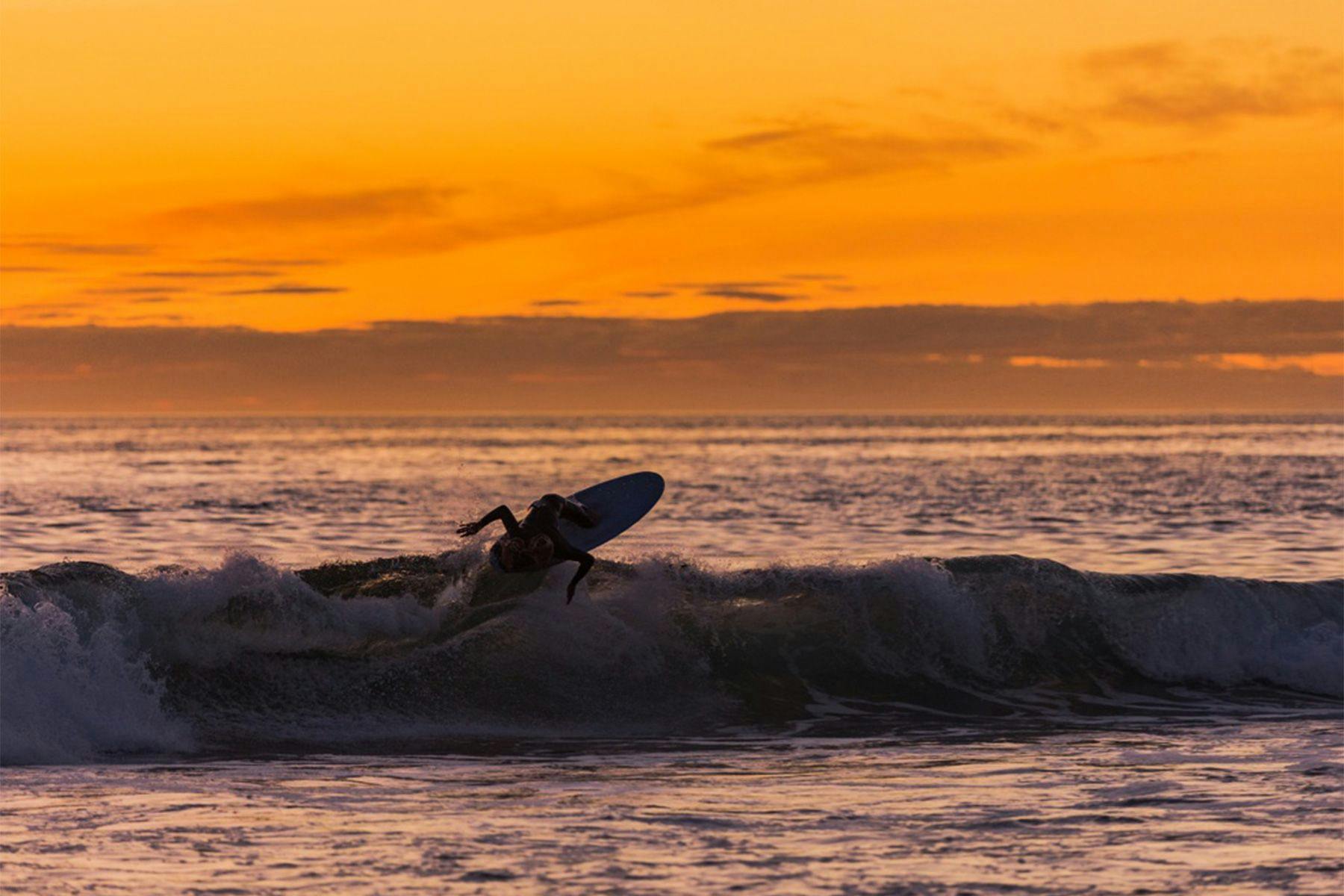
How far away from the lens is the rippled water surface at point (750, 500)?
3056 cm

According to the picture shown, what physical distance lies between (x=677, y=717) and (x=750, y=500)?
31.8 metres

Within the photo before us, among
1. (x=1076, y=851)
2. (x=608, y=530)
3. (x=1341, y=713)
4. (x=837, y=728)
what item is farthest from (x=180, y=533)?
(x=1076, y=851)

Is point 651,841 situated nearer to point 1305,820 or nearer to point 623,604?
point 1305,820

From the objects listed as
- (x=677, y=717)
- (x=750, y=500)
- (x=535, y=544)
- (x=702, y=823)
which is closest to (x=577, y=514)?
(x=535, y=544)

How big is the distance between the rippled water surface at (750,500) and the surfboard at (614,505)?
1.24 meters

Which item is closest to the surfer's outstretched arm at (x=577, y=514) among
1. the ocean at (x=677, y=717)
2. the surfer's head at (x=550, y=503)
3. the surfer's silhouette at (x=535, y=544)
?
the ocean at (x=677, y=717)

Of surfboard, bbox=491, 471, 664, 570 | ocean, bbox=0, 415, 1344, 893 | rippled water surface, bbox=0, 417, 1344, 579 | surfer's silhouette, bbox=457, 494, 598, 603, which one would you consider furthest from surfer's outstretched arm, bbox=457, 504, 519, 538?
rippled water surface, bbox=0, 417, 1344, 579

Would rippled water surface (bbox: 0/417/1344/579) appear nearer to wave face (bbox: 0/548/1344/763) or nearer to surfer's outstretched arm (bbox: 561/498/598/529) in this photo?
surfer's outstretched arm (bbox: 561/498/598/529)

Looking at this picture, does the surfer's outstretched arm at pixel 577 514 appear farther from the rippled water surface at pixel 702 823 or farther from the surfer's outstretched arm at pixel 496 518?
the rippled water surface at pixel 702 823

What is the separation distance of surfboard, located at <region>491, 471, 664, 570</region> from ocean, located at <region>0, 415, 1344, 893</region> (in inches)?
22.6

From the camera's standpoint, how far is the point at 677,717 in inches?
645

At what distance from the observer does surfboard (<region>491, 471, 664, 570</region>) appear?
19.8 metres

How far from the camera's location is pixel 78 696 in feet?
47.8

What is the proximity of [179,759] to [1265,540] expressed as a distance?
26023mm
